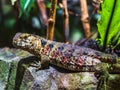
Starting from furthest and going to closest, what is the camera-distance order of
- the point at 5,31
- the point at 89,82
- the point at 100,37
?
1. the point at 5,31
2. the point at 100,37
3. the point at 89,82

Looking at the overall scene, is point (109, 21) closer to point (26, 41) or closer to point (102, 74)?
point (102, 74)

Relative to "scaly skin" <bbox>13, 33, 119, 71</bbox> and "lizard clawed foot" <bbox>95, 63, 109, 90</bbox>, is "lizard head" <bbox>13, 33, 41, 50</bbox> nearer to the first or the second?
"scaly skin" <bbox>13, 33, 119, 71</bbox>

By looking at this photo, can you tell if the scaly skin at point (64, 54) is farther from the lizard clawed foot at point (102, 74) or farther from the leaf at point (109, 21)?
the leaf at point (109, 21)

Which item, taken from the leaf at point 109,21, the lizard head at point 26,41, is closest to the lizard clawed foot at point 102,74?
the leaf at point 109,21

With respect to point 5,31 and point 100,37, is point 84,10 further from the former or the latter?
point 5,31

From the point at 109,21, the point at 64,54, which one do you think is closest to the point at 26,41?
the point at 64,54

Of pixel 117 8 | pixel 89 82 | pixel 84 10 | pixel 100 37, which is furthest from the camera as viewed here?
pixel 84 10

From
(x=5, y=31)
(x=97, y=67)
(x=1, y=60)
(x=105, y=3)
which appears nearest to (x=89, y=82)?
(x=97, y=67)
